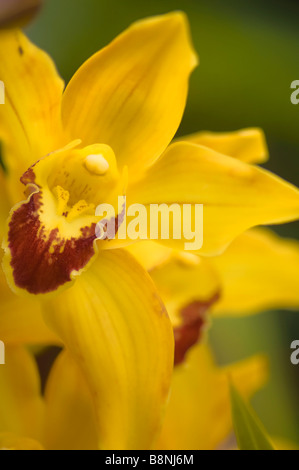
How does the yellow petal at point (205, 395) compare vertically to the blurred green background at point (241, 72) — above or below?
below

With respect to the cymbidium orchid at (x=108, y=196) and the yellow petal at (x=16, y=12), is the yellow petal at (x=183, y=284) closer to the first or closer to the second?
the cymbidium orchid at (x=108, y=196)

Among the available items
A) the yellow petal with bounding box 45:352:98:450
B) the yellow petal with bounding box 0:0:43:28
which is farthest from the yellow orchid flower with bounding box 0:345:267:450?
the yellow petal with bounding box 0:0:43:28

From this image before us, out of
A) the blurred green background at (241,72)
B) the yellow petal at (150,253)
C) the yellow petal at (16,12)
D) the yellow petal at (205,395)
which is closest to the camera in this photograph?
the yellow petal at (16,12)

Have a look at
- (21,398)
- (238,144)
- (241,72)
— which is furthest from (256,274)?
(241,72)

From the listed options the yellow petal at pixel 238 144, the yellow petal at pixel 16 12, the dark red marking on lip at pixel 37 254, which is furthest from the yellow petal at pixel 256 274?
the yellow petal at pixel 16 12
